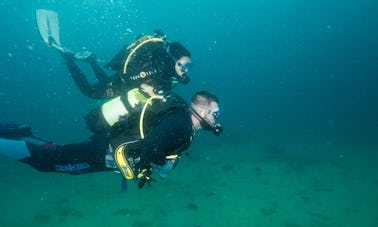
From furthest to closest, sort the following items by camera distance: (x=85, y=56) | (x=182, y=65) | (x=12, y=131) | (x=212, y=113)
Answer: (x=85, y=56) < (x=182, y=65) < (x=12, y=131) < (x=212, y=113)

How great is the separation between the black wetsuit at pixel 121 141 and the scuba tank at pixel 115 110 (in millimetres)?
240

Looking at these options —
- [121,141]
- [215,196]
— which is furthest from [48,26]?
[215,196]

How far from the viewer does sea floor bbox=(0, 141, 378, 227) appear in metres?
9.35

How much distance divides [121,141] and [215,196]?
767 centimetres

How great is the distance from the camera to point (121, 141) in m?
3.97

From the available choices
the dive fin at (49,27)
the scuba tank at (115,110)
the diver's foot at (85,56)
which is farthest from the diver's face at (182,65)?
the dive fin at (49,27)

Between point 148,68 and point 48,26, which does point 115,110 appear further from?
point 48,26

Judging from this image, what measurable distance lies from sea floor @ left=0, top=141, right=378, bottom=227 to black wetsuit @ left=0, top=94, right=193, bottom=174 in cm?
456

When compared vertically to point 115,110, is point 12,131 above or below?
below

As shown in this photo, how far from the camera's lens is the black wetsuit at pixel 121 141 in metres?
3.34

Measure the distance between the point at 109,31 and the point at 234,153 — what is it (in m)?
164

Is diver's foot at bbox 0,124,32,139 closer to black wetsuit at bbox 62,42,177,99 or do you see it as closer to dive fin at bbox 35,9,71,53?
black wetsuit at bbox 62,42,177,99

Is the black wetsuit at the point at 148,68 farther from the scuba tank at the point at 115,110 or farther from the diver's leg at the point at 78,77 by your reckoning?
the diver's leg at the point at 78,77

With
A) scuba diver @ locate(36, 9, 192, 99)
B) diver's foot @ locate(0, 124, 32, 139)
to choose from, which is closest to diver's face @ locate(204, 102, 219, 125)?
scuba diver @ locate(36, 9, 192, 99)
